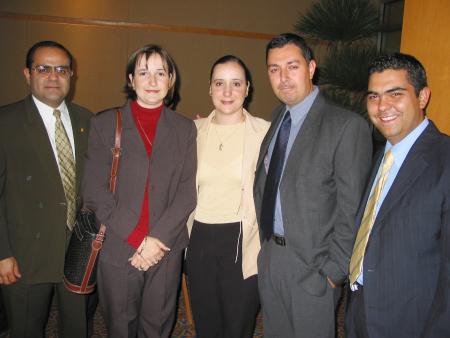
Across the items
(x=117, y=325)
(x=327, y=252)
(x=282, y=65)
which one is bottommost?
(x=117, y=325)

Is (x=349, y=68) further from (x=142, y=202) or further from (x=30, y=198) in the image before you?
(x=30, y=198)

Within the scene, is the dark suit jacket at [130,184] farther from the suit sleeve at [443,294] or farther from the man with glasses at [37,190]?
the suit sleeve at [443,294]

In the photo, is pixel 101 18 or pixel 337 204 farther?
pixel 101 18

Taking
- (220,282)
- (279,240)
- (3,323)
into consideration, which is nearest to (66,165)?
(220,282)

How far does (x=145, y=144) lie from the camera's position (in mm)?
1940

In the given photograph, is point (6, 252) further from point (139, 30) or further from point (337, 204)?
point (139, 30)

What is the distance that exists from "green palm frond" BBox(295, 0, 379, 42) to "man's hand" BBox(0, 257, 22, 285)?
416cm

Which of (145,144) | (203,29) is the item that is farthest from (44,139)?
(203,29)

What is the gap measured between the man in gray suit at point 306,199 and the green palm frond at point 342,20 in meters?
2.91

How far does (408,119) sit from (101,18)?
213 inches

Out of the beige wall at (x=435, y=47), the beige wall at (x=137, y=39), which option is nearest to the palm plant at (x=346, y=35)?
the beige wall at (x=137, y=39)

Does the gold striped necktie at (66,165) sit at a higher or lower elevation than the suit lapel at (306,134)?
lower

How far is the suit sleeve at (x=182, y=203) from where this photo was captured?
1.89 m

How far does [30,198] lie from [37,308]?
66 cm
